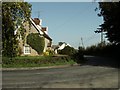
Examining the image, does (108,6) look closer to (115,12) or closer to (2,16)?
(115,12)

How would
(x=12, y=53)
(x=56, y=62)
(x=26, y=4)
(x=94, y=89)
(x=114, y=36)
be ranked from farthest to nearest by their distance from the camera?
(x=114, y=36)
(x=56, y=62)
(x=12, y=53)
(x=26, y=4)
(x=94, y=89)

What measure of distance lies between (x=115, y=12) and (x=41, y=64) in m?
12.2

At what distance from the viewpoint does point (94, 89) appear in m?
14.8

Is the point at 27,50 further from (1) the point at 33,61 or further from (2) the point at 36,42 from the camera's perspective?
(1) the point at 33,61

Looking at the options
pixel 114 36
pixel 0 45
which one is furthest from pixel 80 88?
pixel 114 36

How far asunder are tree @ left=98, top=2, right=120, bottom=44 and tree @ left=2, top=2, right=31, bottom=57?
41.5 feet

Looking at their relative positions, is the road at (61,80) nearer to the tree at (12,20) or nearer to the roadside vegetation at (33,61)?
the tree at (12,20)

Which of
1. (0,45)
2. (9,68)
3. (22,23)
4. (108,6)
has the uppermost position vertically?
(108,6)

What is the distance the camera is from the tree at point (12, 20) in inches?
1221

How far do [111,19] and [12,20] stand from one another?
17600mm

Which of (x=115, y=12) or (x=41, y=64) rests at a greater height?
(x=115, y=12)

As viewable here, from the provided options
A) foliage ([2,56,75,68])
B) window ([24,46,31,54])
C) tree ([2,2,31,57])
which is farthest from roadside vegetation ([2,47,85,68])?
window ([24,46,31,54])

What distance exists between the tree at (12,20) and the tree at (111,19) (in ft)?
41.5

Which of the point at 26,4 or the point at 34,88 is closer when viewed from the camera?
the point at 34,88
